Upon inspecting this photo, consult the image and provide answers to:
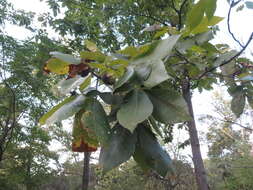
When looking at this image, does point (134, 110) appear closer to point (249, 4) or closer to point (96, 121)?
point (96, 121)

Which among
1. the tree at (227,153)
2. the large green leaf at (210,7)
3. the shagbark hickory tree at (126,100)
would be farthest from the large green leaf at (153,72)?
the tree at (227,153)

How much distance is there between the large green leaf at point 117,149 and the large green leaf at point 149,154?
1cm

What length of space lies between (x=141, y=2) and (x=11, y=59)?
355 centimetres

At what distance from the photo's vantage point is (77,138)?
14.7 inches

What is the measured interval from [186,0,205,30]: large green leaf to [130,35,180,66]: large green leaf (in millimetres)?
49

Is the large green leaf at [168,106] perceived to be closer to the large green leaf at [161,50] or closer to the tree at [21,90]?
the large green leaf at [161,50]

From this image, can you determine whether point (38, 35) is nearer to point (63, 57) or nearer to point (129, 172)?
point (63, 57)

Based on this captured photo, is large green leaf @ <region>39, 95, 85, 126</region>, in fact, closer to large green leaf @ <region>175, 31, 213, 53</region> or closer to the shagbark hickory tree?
the shagbark hickory tree

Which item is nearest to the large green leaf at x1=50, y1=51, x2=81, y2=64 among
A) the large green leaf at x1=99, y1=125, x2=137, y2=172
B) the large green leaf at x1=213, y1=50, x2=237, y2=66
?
the large green leaf at x1=99, y1=125, x2=137, y2=172

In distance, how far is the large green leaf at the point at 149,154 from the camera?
336 millimetres

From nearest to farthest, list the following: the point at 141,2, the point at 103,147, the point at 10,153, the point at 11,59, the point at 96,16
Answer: the point at 103,147 → the point at 141,2 → the point at 96,16 → the point at 11,59 → the point at 10,153

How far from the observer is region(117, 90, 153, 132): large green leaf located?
10.3 inches

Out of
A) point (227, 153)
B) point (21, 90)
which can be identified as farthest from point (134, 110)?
point (227, 153)

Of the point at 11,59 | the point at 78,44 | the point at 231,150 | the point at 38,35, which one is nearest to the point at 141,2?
the point at 78,44
